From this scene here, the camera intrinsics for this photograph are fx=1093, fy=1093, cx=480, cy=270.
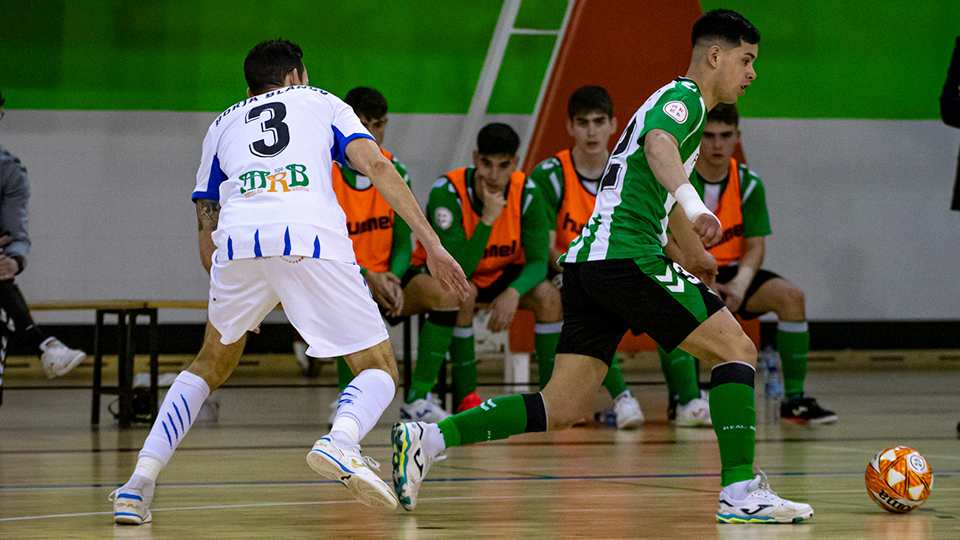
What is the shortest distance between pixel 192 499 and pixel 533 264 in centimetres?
312

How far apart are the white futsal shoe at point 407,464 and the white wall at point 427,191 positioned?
25.5 feet

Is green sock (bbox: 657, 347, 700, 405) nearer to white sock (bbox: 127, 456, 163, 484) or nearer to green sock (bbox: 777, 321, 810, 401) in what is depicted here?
green sock (bbox: 777, 321, 810, 401)

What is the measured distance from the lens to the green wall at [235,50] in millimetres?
10383

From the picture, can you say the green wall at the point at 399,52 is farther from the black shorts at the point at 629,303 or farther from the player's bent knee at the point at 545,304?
the black shorts at the point at 629,303

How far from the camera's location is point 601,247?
3336 millimetres

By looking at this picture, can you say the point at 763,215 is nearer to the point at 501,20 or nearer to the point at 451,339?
the point at 451,339

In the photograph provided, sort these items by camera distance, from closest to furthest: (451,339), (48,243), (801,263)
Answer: (451,339) < (48,243) < (801,263)

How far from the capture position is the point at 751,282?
6547 millimetres

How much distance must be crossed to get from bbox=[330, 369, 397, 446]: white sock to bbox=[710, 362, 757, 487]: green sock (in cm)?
96

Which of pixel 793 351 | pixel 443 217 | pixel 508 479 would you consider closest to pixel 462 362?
pixel 443 217

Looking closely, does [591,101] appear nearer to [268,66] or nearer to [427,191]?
[268,66]

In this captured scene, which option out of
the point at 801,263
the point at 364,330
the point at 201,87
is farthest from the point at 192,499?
the point at 801,263

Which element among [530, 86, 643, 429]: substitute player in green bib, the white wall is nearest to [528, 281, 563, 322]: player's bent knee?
[530, 86, 643, 429]: substitute player in green bib

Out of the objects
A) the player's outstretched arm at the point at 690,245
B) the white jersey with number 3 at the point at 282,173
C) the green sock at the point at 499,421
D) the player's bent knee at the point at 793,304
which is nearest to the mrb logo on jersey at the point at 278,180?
the white jersey with number 3 at the point at 282,173
